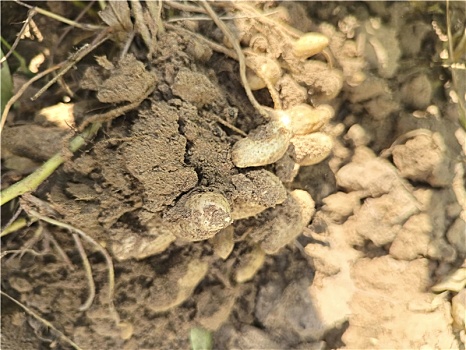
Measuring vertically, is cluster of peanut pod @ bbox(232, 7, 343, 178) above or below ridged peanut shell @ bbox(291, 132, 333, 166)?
above

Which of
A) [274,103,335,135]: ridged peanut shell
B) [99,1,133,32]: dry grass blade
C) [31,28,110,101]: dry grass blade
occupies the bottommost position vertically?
[274,103,335,135]: ridged peanut shell

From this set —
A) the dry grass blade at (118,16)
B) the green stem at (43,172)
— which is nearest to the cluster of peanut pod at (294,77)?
the dry grass blade at (118,16)

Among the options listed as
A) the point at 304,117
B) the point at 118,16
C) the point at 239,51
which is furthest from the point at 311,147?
the point at 118,16

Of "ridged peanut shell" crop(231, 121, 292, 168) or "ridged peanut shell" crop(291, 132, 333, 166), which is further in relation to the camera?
"ridged peanut shell" crop(291, 132, 333, 166)

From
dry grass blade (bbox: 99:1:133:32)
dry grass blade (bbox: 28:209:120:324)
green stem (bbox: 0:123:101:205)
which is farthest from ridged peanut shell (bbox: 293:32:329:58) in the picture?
dry grass blade (bbox: 28:209:120:324)

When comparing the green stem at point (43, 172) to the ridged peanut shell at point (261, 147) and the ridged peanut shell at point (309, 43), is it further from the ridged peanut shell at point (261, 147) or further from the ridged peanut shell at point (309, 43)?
the ridged peanut shell at point (309, 43)

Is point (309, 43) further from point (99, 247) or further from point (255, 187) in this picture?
point (99, 247)

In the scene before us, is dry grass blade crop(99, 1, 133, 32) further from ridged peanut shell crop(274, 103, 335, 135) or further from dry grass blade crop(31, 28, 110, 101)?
ridged peanut shell crop(274, 103, 335, 135)
